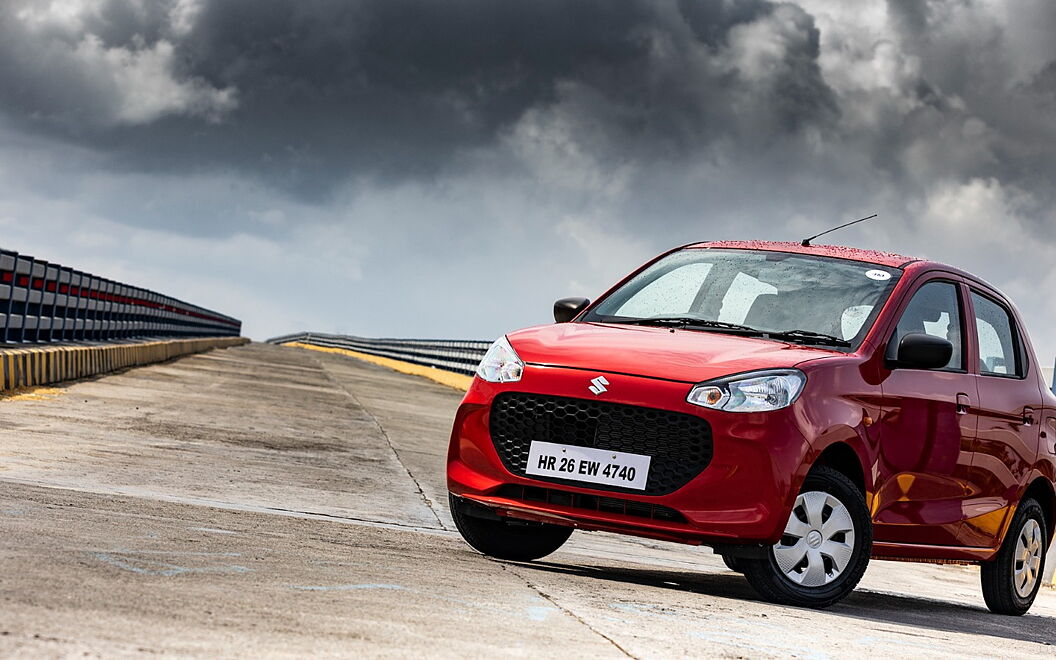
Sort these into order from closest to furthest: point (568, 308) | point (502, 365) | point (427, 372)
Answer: point (502, 365) → point (568, 308) → point (427, 372)

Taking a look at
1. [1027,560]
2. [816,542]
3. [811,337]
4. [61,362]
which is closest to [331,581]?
[816,542]

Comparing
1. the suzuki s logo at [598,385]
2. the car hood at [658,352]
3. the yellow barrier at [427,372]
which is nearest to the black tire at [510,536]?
the car hood at [658,352]

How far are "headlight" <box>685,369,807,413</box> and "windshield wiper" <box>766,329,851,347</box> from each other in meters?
0.65

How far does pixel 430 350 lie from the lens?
156 ft

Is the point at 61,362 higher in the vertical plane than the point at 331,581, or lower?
higher

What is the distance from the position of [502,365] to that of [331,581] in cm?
171

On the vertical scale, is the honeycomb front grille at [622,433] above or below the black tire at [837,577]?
above

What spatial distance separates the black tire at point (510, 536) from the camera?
7.36 m

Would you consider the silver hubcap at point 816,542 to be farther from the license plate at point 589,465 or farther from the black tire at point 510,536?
the black tire at point 510,536

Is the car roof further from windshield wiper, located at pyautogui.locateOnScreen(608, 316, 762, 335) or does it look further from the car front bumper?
the car front bumper

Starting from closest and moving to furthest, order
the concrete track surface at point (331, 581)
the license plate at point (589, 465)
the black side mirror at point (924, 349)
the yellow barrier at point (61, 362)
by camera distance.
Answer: the concrete track surface at point (331, 581), the license plate at point (589, 465), the black side mirror at point (924, 349), the yellow barrier at point (61, 362)

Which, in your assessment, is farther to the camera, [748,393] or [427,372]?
[427,372]

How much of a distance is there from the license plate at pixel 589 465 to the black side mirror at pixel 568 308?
1.44 metres

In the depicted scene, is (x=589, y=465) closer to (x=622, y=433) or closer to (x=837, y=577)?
(x=622, y=433)
